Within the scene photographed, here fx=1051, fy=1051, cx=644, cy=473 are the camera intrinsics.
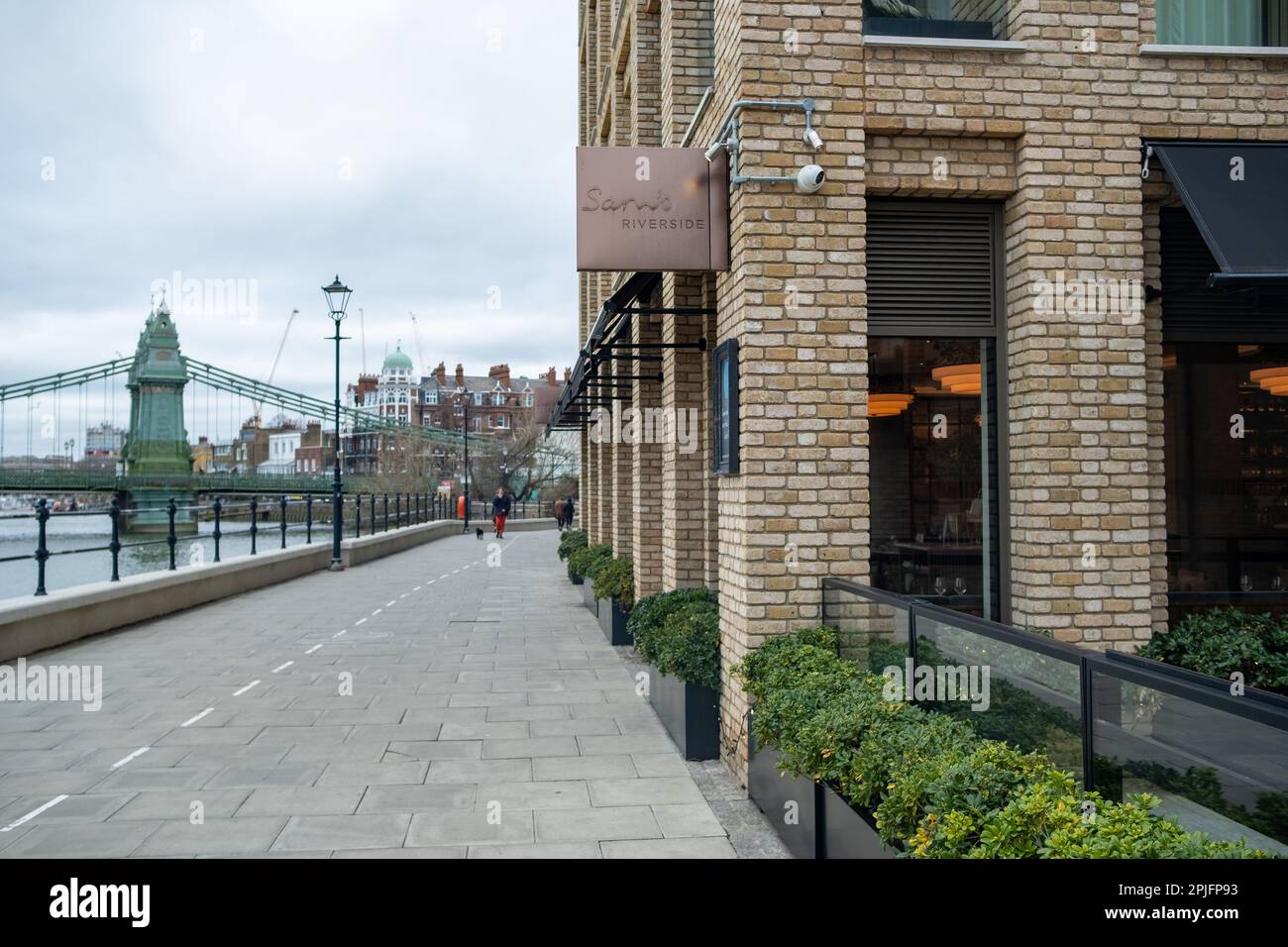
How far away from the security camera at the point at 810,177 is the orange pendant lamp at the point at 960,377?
65.0 inches

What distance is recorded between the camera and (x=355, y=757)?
7.25 meters

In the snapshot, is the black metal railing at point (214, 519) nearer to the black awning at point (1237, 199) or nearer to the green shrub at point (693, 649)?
the green shrub at point (693, 649)

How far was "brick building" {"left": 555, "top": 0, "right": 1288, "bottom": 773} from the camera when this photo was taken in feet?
21.3

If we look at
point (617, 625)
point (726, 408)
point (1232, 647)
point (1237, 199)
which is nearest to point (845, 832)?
point (1232, 647)

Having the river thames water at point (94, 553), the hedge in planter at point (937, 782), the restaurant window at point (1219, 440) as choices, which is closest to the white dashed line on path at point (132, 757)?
the hedge in planter at point (937, 782)

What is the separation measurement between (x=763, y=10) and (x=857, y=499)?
3079 millimetres

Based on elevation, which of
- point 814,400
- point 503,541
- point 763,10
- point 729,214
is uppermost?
point 763,10

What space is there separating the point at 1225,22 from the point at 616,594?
26.7ft

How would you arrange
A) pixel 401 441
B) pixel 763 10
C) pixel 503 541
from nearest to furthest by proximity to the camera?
1. pixel 763 10
2. pixel 503 541
3. pixel 401 441

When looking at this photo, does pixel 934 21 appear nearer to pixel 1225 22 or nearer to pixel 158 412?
pixel 1225 22

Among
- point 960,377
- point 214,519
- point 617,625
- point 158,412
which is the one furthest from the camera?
point 158,412

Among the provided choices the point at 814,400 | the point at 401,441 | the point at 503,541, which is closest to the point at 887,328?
the point at 814,400
